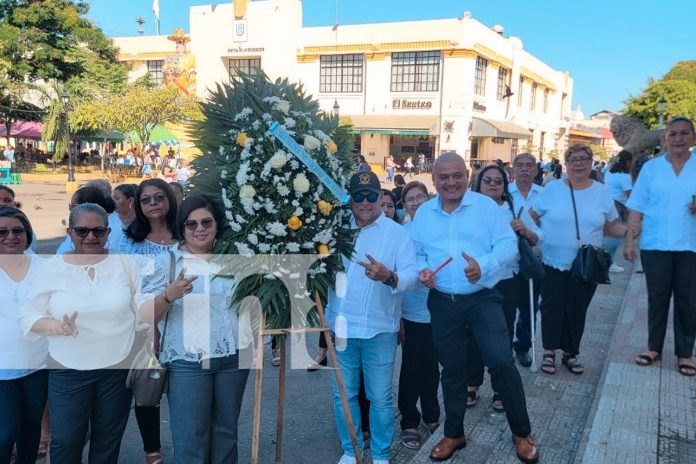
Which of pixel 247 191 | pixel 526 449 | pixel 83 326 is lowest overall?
pixel 526 449

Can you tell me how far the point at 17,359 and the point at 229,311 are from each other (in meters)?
1.22

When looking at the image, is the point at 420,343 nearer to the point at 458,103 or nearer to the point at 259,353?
the point at 259,353

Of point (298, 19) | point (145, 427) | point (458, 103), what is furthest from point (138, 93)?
point (145, 427)

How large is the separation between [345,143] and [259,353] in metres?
1.40

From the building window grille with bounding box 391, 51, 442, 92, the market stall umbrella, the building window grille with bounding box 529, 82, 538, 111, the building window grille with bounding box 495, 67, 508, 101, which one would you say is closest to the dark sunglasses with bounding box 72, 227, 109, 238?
the market stall umbrella

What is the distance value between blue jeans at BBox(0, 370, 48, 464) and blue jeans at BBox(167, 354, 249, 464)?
0.84 metres

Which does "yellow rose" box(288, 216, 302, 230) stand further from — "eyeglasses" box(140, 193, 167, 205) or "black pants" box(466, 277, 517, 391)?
"black pants" box(466, 277, 517, 391)

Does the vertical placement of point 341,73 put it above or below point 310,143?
above

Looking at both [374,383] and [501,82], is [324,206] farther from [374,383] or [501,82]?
[501,82]

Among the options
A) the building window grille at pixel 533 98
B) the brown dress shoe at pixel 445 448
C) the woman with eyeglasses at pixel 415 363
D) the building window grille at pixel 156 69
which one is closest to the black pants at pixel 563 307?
the woman with eyeglasses at pixel 415 363

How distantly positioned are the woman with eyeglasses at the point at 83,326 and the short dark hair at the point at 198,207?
0.44 metres

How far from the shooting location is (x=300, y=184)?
10.2ft

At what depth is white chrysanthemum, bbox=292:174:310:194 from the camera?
3096 mm

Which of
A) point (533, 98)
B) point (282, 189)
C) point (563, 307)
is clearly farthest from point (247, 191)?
point (533, 98)
